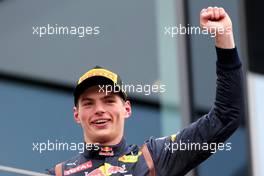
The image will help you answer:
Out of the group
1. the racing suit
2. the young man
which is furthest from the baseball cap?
the racing suit

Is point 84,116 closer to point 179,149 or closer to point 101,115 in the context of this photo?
point 101,115

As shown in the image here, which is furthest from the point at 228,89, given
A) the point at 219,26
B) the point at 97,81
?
the point at 97,81

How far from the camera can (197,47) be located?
5.10 metres

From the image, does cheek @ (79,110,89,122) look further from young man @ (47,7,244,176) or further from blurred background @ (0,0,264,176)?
blurred background @ (0,0,264,176)

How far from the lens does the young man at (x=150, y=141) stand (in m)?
3.13

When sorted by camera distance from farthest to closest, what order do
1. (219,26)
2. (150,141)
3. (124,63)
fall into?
(124,63), (150,141), (219,26)

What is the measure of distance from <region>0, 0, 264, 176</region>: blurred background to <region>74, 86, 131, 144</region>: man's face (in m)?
1.66

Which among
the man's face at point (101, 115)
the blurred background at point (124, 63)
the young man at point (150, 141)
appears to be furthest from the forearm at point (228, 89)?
→ the blurred background at point (124, 63)

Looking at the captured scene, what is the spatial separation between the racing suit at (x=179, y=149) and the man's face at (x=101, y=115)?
4 centimetres

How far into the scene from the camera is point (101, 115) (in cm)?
324

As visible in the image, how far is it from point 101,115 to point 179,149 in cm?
24

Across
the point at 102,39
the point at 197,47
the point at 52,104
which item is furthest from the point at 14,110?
the point at 197,47

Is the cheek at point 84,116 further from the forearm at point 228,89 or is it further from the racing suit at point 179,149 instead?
the forearm at point 228,89

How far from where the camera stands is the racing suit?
10.3ft
